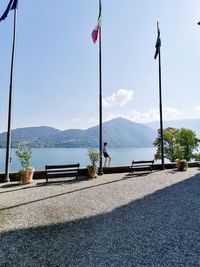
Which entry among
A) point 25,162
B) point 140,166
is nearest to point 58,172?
point 25,162

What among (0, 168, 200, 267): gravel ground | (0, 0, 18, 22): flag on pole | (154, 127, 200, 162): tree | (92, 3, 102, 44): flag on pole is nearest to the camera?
(0, 168, 200, 267): gravel ground

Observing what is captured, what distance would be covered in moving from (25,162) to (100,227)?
319 inches

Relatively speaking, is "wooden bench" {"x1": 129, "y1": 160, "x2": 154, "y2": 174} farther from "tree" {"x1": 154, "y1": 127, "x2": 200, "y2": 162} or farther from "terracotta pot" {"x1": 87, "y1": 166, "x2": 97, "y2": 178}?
"tree" {"x1": 154, "y1": 127, "x2": 200, "y2": 162}

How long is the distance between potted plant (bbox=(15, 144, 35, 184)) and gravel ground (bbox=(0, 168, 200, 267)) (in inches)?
81.0

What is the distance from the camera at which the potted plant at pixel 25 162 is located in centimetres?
1214

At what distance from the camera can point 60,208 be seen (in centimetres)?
735

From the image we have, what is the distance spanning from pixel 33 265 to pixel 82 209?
3.44m

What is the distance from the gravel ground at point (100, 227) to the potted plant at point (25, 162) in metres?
A: 2.06

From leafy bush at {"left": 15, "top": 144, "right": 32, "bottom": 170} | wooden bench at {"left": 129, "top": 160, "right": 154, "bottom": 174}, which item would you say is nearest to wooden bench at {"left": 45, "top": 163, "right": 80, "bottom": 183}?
leafy bush at {"left": 15, "top": 144, "right": 32, "bottom": 170}

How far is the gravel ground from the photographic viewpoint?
411 cm

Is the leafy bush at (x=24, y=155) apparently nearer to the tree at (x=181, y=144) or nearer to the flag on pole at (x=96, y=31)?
the flag on pole at (x=96, y=31)

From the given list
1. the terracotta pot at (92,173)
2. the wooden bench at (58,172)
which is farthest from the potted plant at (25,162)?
the terracotta pot at (92,173)

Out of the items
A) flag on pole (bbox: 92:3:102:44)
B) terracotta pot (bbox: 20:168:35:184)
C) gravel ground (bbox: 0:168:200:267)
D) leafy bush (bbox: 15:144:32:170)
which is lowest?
gravel ground (bbox: 0:168:200:267)

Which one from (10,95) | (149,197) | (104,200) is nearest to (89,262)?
(104,200)
